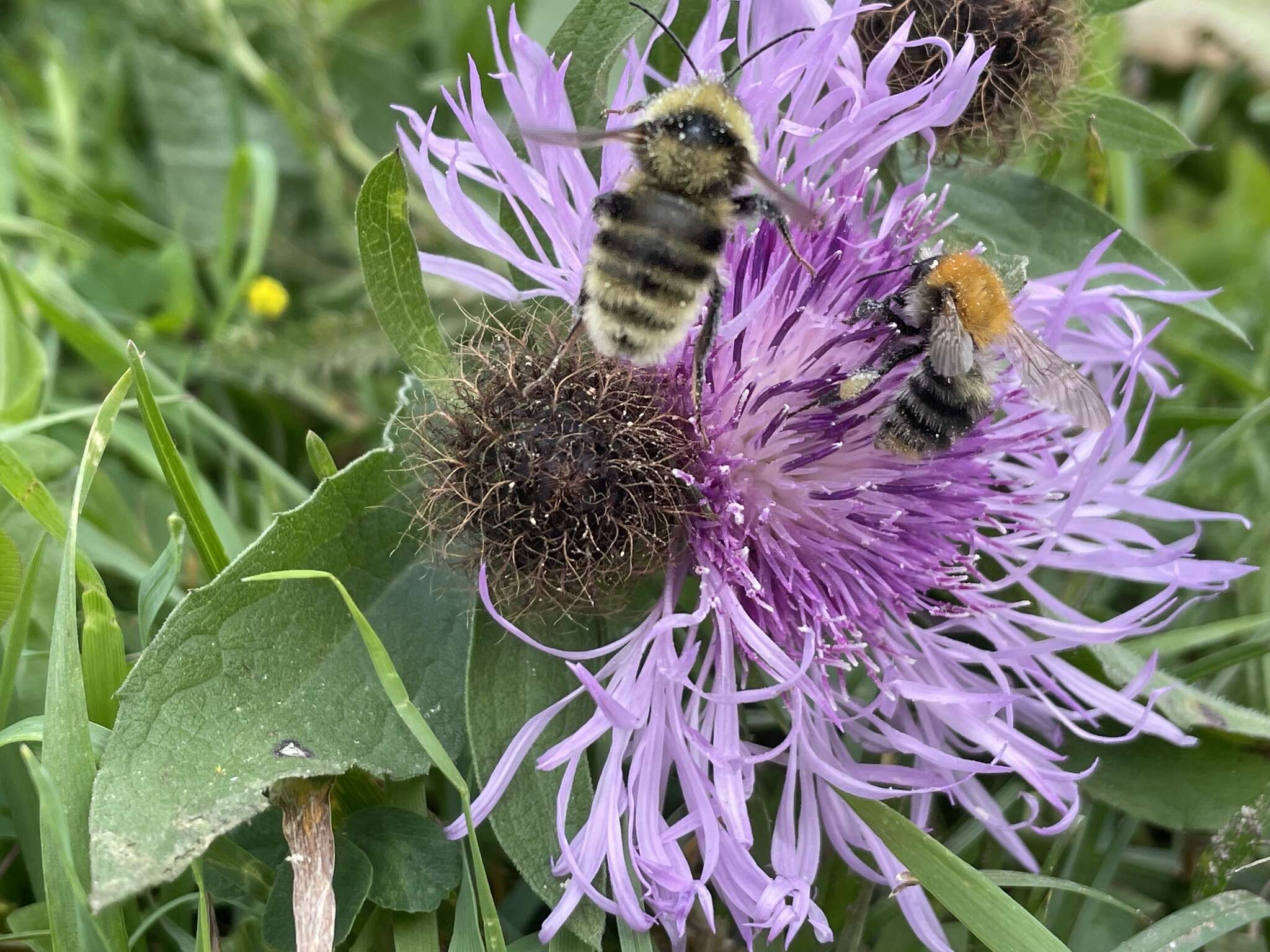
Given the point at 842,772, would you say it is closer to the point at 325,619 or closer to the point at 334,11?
the point at 325,619

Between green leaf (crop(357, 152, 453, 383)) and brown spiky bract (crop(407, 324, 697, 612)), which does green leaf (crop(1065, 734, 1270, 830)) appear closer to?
brown spiky bract (crop(407, 324, 697, 612))

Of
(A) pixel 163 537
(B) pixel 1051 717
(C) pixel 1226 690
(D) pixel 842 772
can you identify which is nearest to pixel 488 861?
(D) pixel 842 772

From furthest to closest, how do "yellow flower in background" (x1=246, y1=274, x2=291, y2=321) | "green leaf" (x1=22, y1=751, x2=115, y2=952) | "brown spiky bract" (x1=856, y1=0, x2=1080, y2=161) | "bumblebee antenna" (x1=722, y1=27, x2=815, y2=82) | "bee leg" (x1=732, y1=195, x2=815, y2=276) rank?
"yellow flower in background" (x1=246, y1=274, x2=291, y2=321)
"brown spiky bract" (x1=856, y1=0, x2=1080, y2=161)
"bumblebee antenna" (x1=722, y1=27, x2=815, y2=82)
"bee leg" (x1=732, y1=195, x2=815, y2=276)
"green leaf" (x1=22, y1=751, x2=115, y2=952)

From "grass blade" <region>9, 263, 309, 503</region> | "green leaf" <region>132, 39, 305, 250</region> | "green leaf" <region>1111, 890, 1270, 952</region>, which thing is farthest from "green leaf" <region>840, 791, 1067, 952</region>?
"green leaf" <region>132, 39, 305, 250</region>

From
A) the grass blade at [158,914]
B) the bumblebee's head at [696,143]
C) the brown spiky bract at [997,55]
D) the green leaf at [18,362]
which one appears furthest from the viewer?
the green leaf at [18,362]

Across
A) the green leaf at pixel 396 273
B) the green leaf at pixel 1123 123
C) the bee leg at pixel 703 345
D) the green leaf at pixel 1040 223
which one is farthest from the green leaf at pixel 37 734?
the green leaf at pixel 1123 123

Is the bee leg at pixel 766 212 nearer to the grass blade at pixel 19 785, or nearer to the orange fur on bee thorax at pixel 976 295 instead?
the orange fur on bee thorax at pixel 976 295

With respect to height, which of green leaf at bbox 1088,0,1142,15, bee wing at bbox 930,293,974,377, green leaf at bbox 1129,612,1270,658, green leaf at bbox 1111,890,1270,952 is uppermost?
green leaf at bbox 1088,0,1142,15
